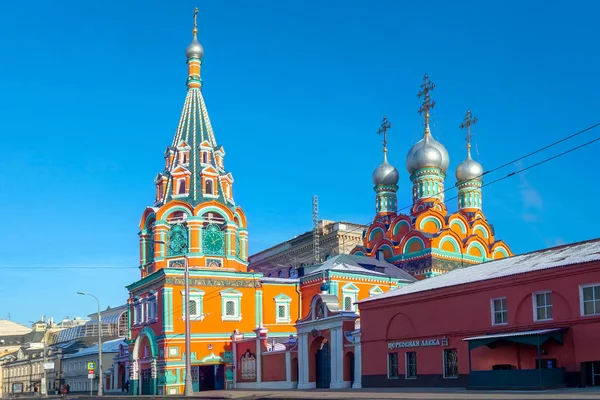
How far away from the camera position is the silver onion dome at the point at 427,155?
59094mm

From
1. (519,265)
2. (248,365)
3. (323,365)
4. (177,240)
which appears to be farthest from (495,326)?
(177,240)

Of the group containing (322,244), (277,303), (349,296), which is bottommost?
(277,303)

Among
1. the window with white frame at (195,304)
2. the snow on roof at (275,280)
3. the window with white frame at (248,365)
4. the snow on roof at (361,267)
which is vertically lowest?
the window with white frame at (248,365)

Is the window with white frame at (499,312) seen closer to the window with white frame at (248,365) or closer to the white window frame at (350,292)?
the window with white frame at (248,365)

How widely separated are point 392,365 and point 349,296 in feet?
53.1

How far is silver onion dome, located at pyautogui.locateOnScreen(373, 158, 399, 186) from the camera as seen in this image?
62.2 meters

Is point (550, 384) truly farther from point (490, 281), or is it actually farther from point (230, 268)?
point (230, 268)

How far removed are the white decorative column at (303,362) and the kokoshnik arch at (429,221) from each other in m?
17.7

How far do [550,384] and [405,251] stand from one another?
3203 cm

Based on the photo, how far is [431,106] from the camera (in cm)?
6062

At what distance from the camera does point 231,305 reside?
1829 inches

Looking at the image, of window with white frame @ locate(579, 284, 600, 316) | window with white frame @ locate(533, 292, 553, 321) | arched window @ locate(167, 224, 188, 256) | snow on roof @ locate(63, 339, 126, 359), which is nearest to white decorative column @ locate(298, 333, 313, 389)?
arched window @ locate(167, 224, 188, 256)

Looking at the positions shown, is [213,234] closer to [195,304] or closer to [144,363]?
[195,304]

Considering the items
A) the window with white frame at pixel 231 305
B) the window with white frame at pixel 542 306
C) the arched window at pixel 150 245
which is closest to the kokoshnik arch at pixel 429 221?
the window with white frame at pixel 231 305
